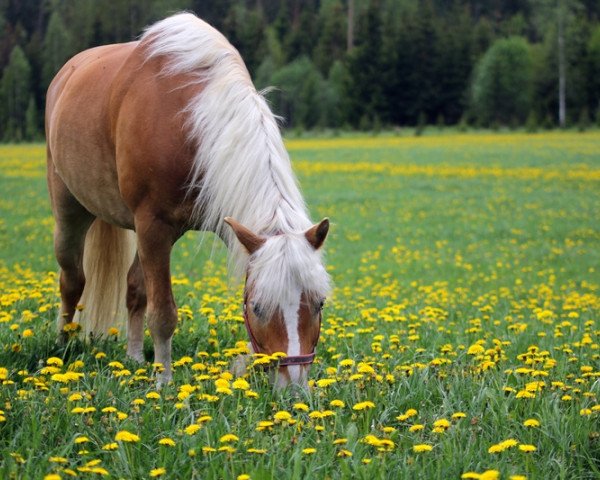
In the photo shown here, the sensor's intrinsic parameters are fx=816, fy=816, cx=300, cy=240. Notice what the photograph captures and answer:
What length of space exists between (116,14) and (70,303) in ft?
234

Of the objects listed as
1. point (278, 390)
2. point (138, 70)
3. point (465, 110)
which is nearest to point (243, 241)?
point (278, 390)

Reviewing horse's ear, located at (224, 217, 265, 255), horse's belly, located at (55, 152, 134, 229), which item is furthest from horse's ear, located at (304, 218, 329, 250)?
horse's belly, located at (55, 152, 134, 229)

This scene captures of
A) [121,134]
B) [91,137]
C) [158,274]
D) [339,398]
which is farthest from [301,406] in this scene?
[91,137]

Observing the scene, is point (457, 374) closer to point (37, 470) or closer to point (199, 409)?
point (199, 409)

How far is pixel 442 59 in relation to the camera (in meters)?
73.9

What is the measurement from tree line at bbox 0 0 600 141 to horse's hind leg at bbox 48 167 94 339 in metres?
56.0

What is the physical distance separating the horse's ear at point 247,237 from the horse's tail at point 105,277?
7.75 ft

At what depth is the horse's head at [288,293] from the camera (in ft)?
12.9

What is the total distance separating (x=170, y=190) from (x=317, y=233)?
114 cm

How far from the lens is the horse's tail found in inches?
243

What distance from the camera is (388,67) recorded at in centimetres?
7381

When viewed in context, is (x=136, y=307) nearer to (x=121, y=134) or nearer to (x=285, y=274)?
(x=121, y=134)

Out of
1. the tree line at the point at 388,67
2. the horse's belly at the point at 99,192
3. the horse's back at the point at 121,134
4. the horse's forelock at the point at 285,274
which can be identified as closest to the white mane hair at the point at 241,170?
the horse's forelock at the point at 285,274

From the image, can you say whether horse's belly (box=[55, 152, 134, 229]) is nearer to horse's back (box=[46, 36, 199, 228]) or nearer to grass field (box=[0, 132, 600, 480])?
horse's back (box=[46, 36, 199, 228])
